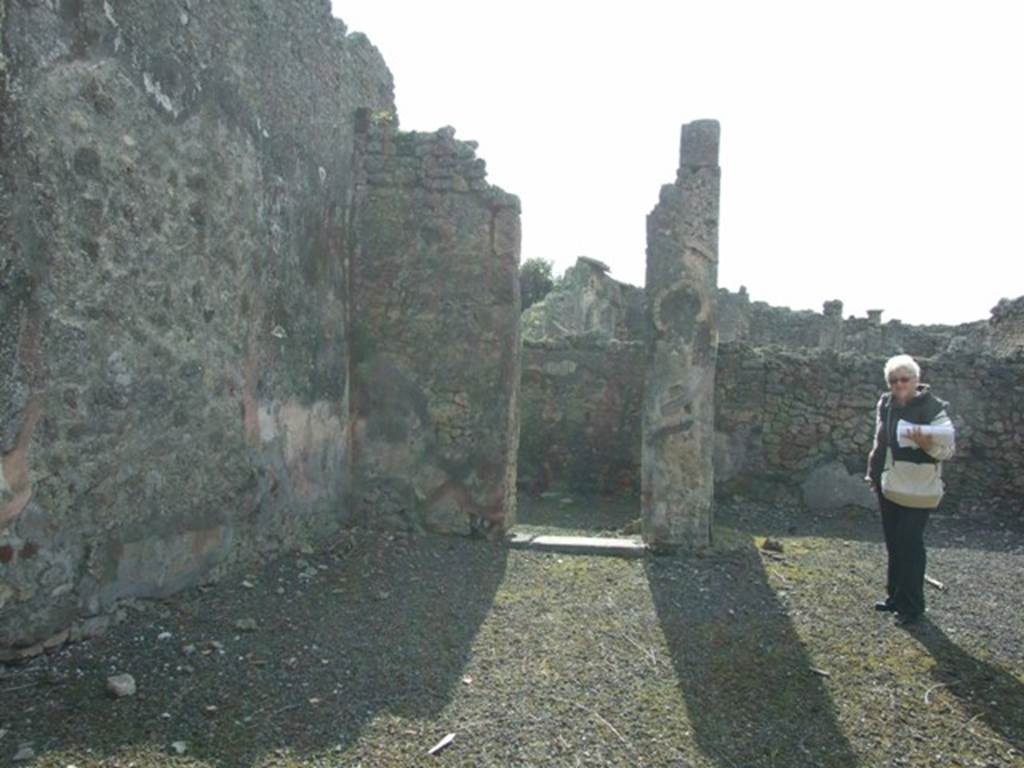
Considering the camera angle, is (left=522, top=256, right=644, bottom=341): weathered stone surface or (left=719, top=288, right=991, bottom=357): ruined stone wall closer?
(left=522, top=256, right=644, bottom=341): weathered stone surface

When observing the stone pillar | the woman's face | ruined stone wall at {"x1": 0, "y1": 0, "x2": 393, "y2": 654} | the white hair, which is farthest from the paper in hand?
ruined stone wall at {"x1": 0, "y1": 0, "x2": 393, "y2": 654}

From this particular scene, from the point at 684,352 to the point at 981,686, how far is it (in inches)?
120

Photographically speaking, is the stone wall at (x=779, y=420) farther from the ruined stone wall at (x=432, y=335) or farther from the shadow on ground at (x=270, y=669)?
the shadow on ground at (x=270, y=669)

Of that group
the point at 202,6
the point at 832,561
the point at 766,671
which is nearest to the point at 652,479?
the point at 832,561

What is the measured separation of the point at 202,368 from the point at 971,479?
8.28m

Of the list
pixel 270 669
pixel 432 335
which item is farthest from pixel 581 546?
pixel 270 669

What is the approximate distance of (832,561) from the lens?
6.47 metres

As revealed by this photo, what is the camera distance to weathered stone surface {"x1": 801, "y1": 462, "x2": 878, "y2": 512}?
905 centimetres

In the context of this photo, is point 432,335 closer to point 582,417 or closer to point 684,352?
point 684,352

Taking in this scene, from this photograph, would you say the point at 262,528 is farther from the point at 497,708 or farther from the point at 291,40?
the point at 291,40

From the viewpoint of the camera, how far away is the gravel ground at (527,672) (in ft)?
10.1

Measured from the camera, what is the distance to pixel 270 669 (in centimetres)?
366

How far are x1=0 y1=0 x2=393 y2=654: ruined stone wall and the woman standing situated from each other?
379cm

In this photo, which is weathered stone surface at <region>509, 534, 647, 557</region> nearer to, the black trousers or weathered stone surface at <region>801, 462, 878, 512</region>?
the black trousers
